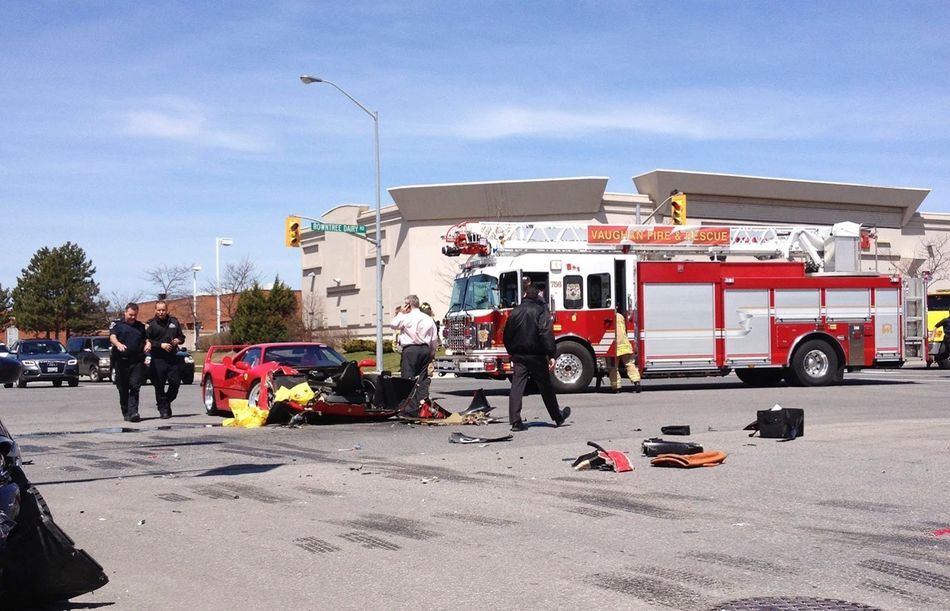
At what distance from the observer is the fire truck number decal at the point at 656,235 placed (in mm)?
22359

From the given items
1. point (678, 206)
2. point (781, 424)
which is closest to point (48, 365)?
point (678, 206)

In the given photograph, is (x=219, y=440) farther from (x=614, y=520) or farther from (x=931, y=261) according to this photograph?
(x=931, y=261)

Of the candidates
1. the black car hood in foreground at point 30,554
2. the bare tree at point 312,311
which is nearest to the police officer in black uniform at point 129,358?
the black car hood in foreground at point 30,554

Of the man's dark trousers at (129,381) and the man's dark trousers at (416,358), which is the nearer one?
the man's dark trousers at (416,358)

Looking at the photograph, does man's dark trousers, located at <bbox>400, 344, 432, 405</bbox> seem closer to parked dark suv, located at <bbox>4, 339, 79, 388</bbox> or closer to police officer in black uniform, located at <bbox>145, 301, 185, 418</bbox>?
police officer in black uniform, located at <bbox>145, 301, 185, 418</bbox>

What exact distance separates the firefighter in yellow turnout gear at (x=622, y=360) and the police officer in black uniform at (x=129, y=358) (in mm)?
9335

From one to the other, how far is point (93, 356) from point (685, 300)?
73.9 feet

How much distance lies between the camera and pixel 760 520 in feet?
24.8

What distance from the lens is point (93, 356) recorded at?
3662 centimetres

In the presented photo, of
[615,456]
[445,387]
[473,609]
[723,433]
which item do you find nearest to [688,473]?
[615,456]

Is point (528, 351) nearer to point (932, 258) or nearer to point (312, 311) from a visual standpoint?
point (932, 258)

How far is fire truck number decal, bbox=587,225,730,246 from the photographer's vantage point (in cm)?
2236

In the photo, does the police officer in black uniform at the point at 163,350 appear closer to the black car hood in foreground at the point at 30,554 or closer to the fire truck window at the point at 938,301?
the black car hood in foreground at the point at 30,554

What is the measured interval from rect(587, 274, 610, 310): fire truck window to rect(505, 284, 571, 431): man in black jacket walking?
7.93 meters
